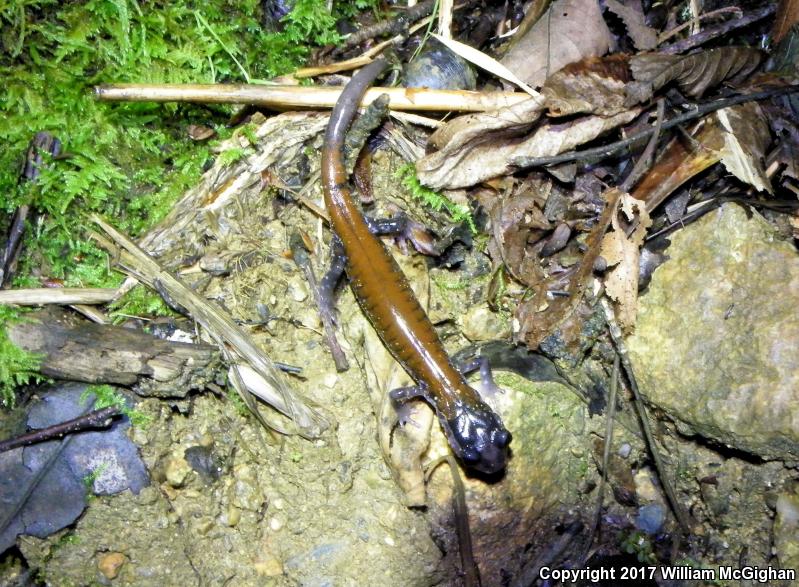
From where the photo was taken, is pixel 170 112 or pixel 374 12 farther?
pixel 374 12

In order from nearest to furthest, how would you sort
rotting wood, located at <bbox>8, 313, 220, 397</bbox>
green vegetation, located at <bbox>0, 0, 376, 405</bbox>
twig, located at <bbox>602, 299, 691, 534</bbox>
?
green vegetation, located at <bbox>0, 0, 376, 405</bbox> < rotting wood, located at <bbox>8, 313, 220, 397</bbox> < twig, located at <bbox>602, 299, 691, 534</bbox>

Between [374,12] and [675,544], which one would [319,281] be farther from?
[675,544]

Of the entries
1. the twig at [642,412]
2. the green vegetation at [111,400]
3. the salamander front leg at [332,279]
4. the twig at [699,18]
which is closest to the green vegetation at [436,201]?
the salamander front leg at [332,279]

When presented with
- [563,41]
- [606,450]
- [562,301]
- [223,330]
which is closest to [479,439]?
[606,450]

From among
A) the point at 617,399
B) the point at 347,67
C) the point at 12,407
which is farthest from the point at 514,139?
the point at 12,407

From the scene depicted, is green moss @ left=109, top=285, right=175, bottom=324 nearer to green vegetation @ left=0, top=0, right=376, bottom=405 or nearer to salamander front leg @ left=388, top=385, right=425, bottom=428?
green vegetation @ left=0, top=0, right=376, bottom=405

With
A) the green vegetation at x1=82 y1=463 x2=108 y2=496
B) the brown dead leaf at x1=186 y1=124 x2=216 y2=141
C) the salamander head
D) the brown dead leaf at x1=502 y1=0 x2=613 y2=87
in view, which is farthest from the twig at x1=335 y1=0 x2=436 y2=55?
the green vegetation at x1=82 y1=463 x2=108 y2=496
